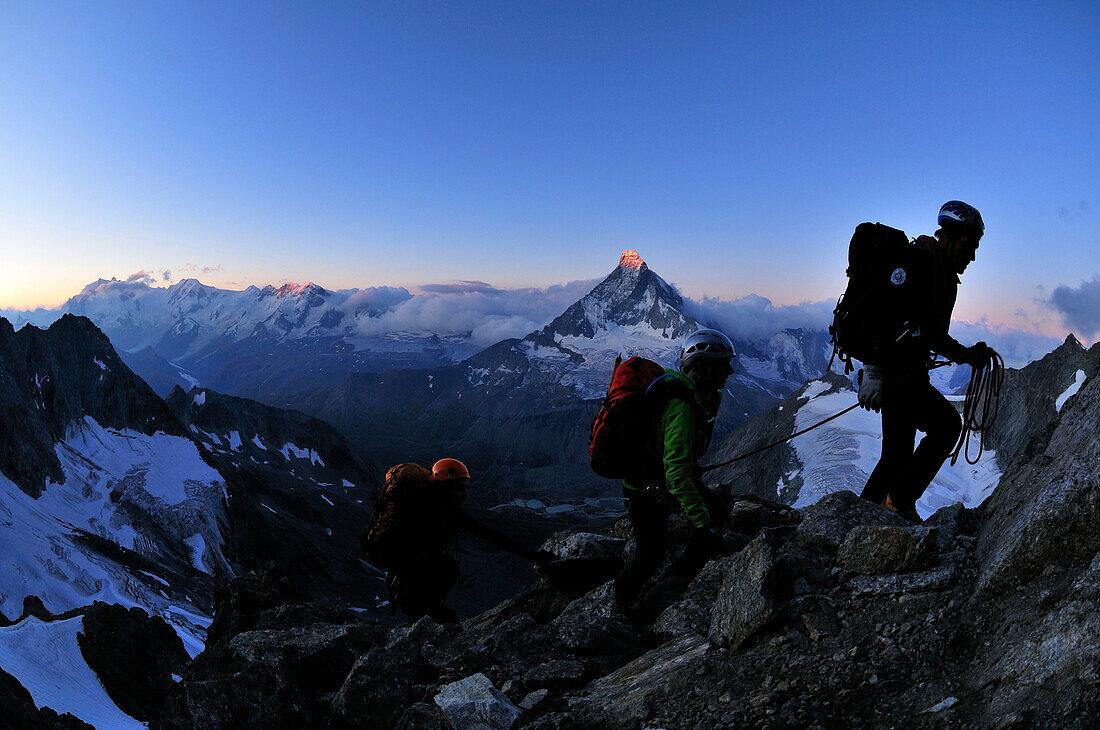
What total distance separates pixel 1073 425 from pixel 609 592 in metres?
5.94

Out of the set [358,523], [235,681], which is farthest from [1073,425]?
[358,523]

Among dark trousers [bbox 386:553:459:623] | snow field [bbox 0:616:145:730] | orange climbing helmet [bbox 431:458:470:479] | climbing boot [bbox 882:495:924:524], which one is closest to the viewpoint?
climbing boot [bbox 882:495:924:524]

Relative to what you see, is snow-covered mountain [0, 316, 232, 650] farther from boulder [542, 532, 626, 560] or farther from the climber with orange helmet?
boulder [542, 532, 626, 560]

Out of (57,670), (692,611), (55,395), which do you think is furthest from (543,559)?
(55,395)

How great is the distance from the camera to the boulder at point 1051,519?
4844 mm

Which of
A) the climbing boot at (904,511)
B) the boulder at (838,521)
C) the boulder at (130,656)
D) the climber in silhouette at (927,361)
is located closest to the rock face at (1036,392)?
the climbing boot at (904,511)

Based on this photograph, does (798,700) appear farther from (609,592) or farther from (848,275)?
(848,275)

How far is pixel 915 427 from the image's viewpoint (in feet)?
26.1

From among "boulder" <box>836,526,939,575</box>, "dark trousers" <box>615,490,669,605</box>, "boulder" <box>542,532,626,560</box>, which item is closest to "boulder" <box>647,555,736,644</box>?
"dark trousers" <box>615,490,669,605</box>

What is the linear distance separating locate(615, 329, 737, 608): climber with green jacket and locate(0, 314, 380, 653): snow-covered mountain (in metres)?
67.0

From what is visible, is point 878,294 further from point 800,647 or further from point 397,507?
point 397,507

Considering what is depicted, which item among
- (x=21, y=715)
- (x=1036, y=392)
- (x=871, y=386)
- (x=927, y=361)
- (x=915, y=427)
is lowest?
(x=21, y=715)

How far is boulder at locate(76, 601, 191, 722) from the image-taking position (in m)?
32.7

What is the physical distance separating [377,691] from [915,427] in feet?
23.9
